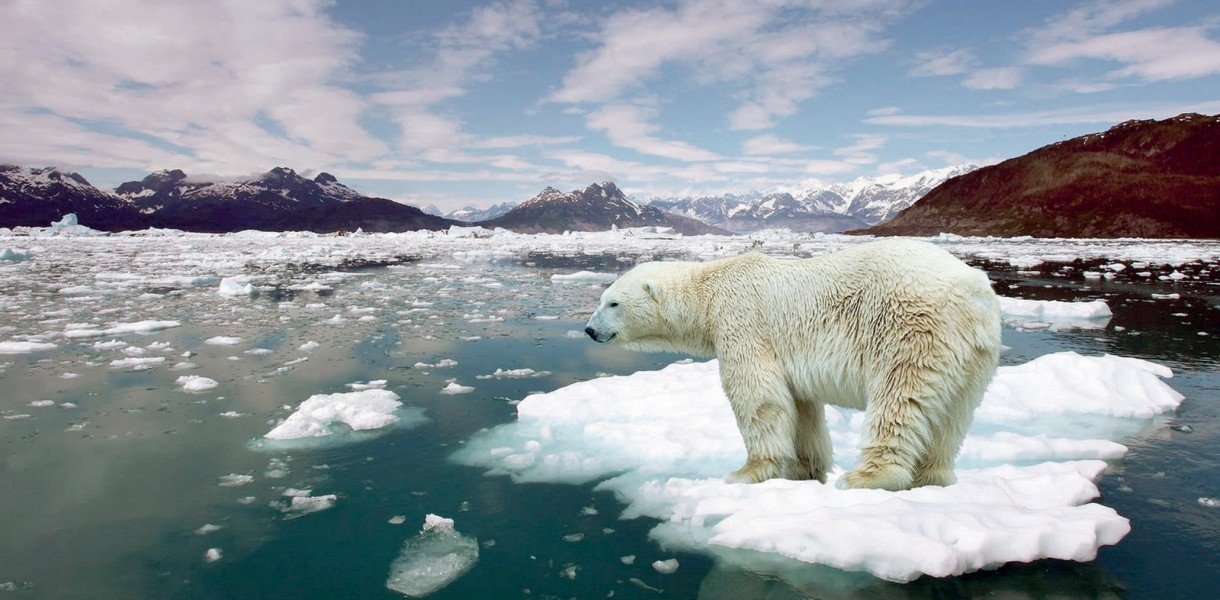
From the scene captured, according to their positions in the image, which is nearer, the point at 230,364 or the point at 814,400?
the point at 814,400

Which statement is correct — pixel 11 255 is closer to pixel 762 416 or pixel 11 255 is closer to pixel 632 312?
pixel 632 312

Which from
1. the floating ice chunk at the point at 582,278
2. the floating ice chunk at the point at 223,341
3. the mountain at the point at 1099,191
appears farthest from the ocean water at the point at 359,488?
the mountain at the point at 1099,191

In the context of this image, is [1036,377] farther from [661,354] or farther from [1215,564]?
[661,354]

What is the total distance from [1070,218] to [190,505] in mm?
154026

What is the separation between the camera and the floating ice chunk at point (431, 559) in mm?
3693

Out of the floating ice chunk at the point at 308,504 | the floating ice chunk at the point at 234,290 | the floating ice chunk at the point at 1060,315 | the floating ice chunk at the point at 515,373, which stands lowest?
the floating ice chunk at the point at 1060,315

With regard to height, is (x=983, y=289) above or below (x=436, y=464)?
above

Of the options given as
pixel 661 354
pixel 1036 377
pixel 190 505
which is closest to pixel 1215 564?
pixel 1036 377

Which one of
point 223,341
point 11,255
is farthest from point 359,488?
point 11,255

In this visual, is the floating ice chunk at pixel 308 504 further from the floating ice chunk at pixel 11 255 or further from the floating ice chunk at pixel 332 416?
the floating ice chunk at pixel 11 255

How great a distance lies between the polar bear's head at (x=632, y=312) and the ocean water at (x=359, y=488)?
129cm

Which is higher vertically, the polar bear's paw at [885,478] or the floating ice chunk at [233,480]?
the polar bear's paw at [885,478]

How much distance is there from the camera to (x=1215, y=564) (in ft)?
11.9

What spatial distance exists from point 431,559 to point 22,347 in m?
11.0
